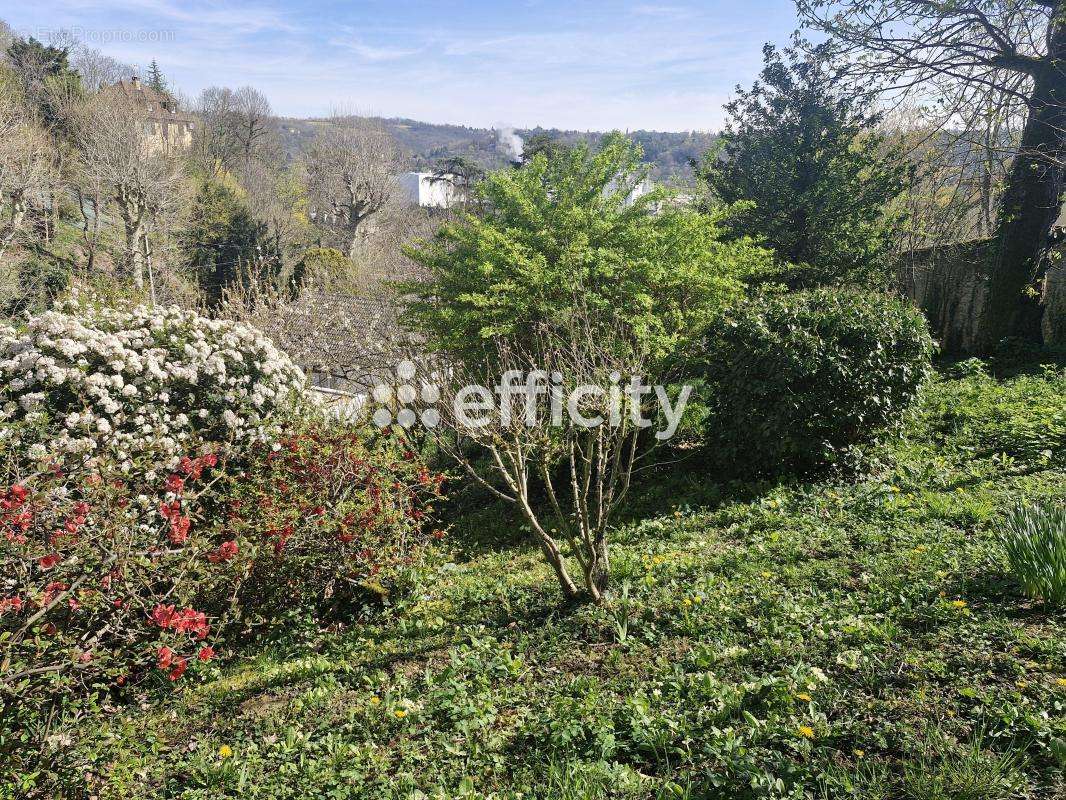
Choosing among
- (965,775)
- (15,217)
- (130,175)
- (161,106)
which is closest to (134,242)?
(130,175)

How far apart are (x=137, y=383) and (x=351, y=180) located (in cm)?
3452

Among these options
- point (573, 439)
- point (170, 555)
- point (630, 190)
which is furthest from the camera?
point (630, 190)

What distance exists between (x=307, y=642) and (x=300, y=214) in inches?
1630

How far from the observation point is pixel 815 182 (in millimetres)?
11719

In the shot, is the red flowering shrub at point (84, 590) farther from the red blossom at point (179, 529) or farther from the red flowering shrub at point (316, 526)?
the red flowering shrub at point (316, 526)

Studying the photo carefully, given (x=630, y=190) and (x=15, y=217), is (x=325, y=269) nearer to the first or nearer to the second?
(x=15, y=217)

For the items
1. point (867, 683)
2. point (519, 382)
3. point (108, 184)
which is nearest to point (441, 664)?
point (867, 683)

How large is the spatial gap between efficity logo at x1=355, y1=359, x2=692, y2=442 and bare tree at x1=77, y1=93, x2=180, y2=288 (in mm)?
16421

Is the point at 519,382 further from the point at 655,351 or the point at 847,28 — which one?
the point at 847,28

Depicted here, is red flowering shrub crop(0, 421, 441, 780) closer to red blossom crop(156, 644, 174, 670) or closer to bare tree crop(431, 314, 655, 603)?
red blossom crop(156, 644, 174, 670)

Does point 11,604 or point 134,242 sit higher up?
A: point 134,242

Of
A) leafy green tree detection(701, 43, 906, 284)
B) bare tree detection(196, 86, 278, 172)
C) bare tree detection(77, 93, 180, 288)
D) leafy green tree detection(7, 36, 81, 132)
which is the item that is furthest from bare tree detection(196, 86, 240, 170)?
leafy green tree detection(701, 43, 906, 284)

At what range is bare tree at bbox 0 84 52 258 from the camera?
61.6 feet

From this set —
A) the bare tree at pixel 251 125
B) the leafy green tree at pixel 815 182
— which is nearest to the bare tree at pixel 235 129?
the bare tree at pixel 251 125
